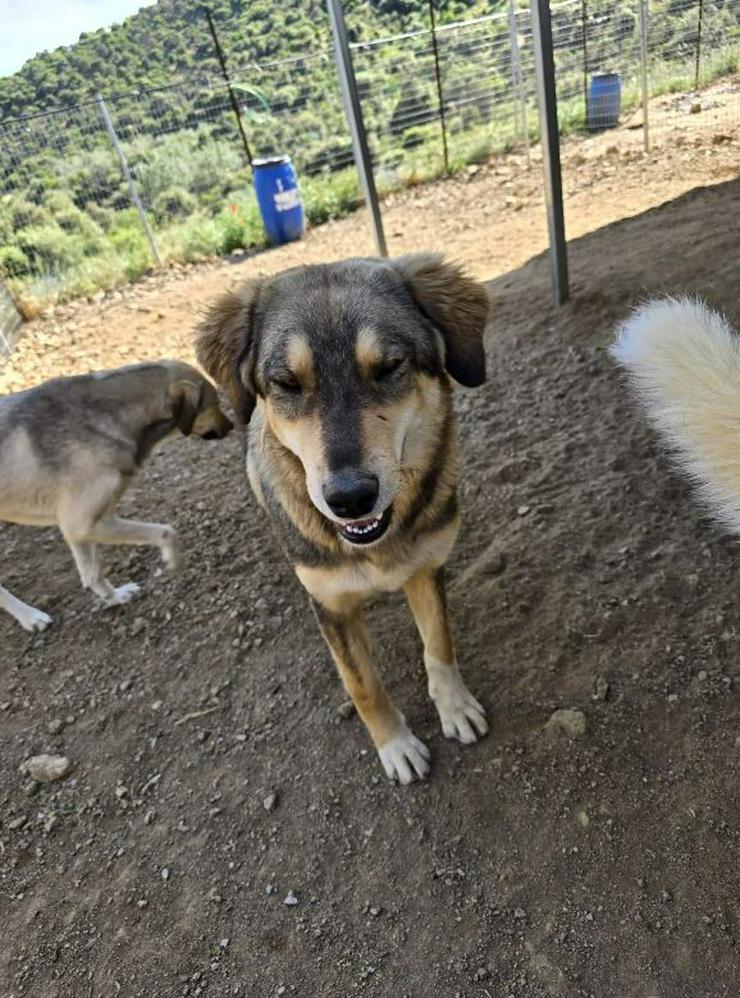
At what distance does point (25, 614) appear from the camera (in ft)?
12.1

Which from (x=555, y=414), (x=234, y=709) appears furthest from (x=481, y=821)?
(x=555, y=414)

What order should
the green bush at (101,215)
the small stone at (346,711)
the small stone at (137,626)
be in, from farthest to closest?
the green bush at (101,215), the small stone at (137,626), the small stone at (346,711)

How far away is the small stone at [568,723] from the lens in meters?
2.43

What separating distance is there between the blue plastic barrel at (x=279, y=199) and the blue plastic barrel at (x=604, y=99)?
5.27m

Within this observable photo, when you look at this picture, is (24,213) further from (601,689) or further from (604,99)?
(601,689)

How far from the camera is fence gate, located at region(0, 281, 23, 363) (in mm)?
7520

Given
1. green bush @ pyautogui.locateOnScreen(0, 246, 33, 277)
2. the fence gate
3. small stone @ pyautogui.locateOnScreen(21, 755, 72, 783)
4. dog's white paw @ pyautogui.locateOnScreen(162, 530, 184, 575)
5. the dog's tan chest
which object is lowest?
small stone @ pyautogui.locateOnScreen(21, 755, 72, 783)

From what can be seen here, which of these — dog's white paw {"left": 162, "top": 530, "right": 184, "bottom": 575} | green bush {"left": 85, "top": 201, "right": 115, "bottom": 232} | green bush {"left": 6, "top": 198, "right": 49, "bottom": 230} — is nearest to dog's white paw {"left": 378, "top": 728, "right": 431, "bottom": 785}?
dog's white paw {"left": 162, "top": 530, "right": 184, "bottom": 575}

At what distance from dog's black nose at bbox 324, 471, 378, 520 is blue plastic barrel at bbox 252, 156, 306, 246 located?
343 inches

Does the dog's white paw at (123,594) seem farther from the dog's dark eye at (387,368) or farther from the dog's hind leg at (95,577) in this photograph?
the dog's dark eye at (387,368)

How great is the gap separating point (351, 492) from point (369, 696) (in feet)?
3.18

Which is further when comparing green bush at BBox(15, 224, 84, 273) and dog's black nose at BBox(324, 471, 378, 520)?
green bush at BBox(15, 224, 84, 273)

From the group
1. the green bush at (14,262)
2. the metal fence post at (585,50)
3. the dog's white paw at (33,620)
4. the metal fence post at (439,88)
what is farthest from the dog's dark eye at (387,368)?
the metal fence post at (585,50)

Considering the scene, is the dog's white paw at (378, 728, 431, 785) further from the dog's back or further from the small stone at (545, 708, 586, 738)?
the dog's back
